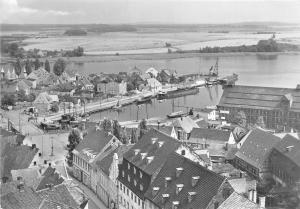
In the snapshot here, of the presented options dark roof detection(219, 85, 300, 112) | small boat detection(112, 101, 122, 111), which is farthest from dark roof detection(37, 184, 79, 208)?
small boat detection(112, 101, 122, 111)

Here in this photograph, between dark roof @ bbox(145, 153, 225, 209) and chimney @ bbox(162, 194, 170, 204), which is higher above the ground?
dark roof @ bbox(145, 153, 225, 209)

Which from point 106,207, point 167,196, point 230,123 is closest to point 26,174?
point 106,207

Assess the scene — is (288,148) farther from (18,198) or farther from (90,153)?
(18,198)

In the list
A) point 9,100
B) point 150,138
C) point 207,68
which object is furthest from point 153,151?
point 207,68

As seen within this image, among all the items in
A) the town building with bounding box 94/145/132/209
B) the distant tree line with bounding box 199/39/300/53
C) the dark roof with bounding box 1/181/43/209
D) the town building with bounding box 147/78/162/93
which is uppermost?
Answer: the distant tree line with bounding box 199/39/300/53

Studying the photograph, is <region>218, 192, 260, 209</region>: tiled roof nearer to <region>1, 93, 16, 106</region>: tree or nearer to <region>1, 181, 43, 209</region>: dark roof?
<region>1, 181, 43, 209</region>: dark roof
